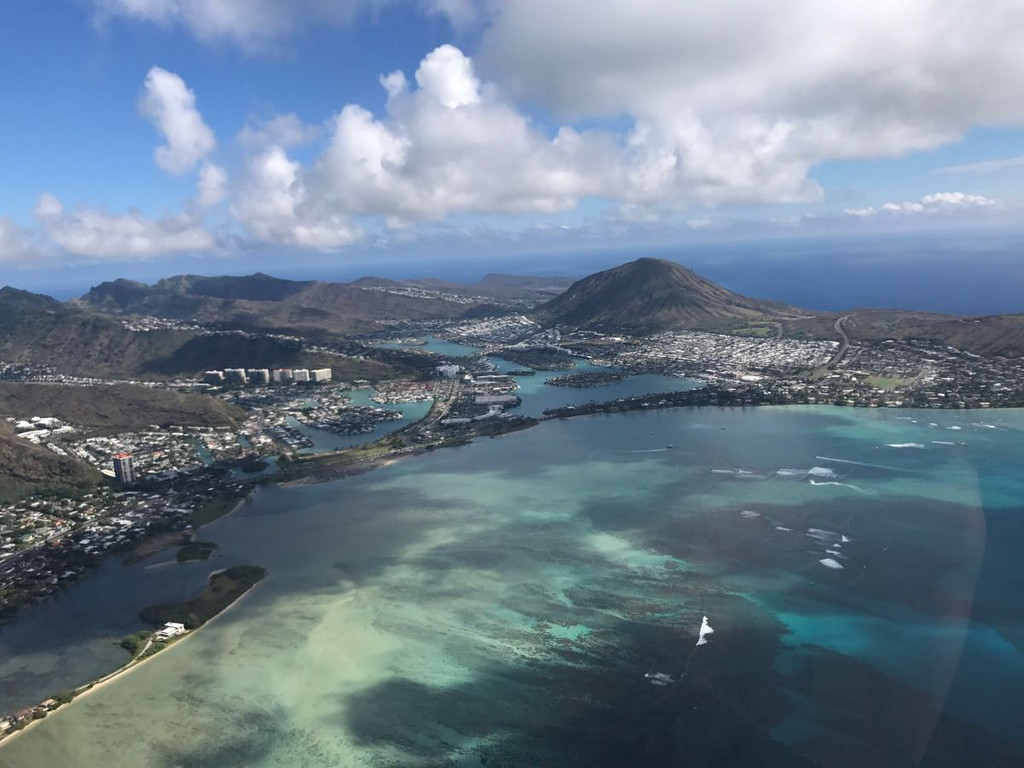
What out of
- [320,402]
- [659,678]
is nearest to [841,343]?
[320,402]

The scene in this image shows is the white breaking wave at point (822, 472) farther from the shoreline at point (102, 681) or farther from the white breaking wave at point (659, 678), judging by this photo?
the shoreline at point (102, 681)

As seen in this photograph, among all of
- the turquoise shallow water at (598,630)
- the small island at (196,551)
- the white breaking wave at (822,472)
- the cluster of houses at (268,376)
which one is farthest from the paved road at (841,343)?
the small island at (196,551)

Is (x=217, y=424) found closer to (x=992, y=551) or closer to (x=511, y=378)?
(x=511, y=378)

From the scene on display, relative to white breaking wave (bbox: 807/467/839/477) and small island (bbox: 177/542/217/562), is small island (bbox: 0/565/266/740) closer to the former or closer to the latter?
small island (bbox: 177/542/217/562)

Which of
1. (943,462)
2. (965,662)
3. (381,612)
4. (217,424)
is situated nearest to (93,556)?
(381,612)

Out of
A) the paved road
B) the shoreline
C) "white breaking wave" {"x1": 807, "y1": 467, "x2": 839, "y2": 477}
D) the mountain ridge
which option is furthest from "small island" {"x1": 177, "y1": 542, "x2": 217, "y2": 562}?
Answer: the mountain ridge
